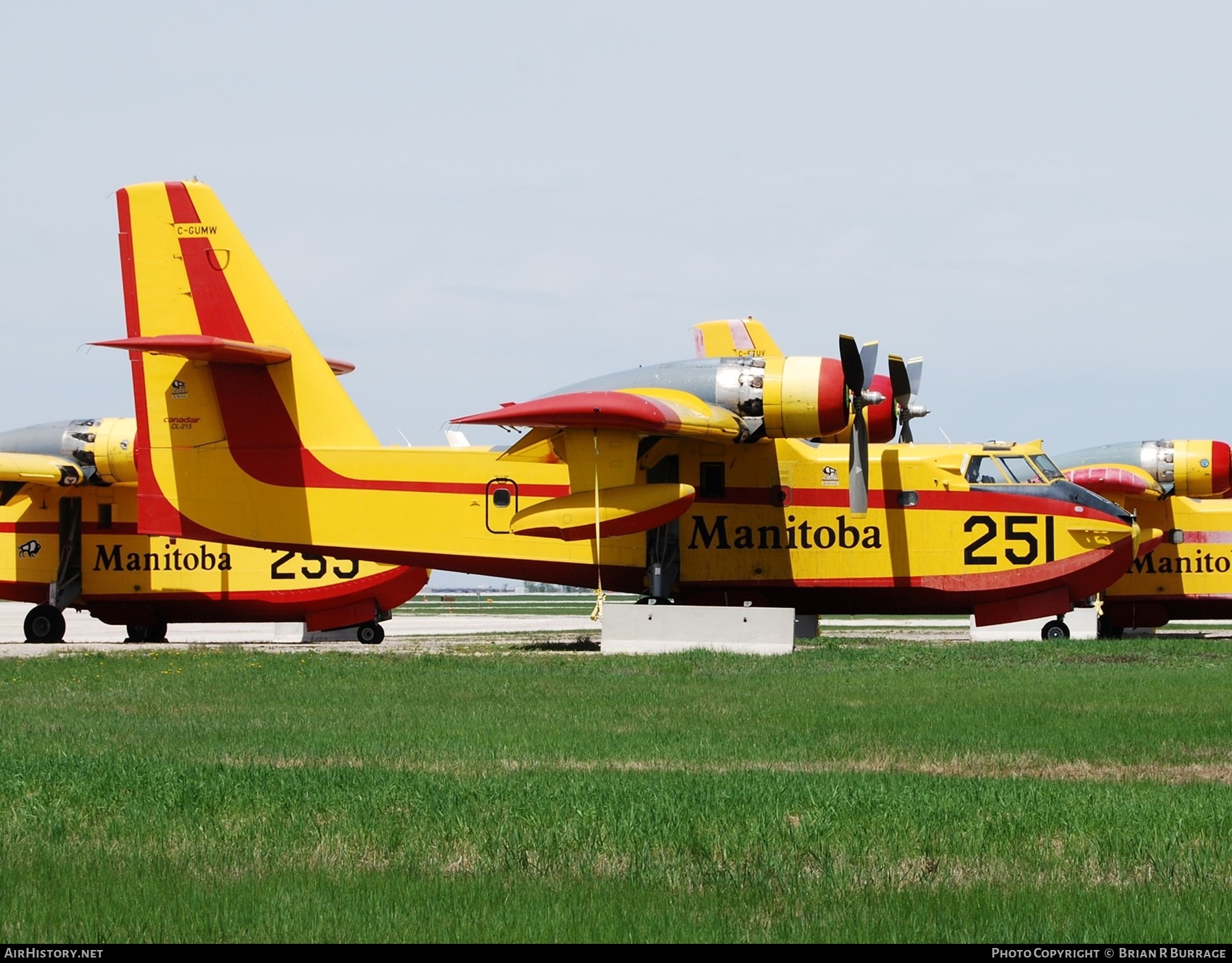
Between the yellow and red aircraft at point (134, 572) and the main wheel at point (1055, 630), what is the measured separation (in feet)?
46.2

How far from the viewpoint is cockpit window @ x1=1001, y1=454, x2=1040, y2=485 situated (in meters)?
27.3

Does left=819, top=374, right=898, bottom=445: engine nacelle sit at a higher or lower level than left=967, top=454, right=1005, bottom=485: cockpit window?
higher

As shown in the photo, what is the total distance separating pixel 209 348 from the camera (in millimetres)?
25203

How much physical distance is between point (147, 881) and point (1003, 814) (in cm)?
521

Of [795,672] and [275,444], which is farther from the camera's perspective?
[275,444]

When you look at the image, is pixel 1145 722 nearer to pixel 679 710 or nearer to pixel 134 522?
pixel 679 710

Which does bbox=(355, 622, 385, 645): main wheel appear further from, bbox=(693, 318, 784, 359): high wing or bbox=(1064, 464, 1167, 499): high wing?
bbox=(1064, 464, 1167, 499): high wing

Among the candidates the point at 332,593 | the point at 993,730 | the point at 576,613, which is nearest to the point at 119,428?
the point at 332,593

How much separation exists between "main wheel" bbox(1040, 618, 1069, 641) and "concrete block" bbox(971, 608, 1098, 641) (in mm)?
A: 175

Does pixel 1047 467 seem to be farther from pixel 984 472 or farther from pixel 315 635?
pixel 315 635

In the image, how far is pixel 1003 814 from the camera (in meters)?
9.41

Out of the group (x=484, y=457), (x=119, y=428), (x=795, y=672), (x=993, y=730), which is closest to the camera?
(x=993, y=730)

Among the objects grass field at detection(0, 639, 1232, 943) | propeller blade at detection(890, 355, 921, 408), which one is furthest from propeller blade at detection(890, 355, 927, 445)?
grass field at detection(0, 639, 1232, 943)

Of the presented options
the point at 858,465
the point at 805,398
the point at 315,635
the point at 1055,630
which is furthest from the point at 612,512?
the point at 315,635
